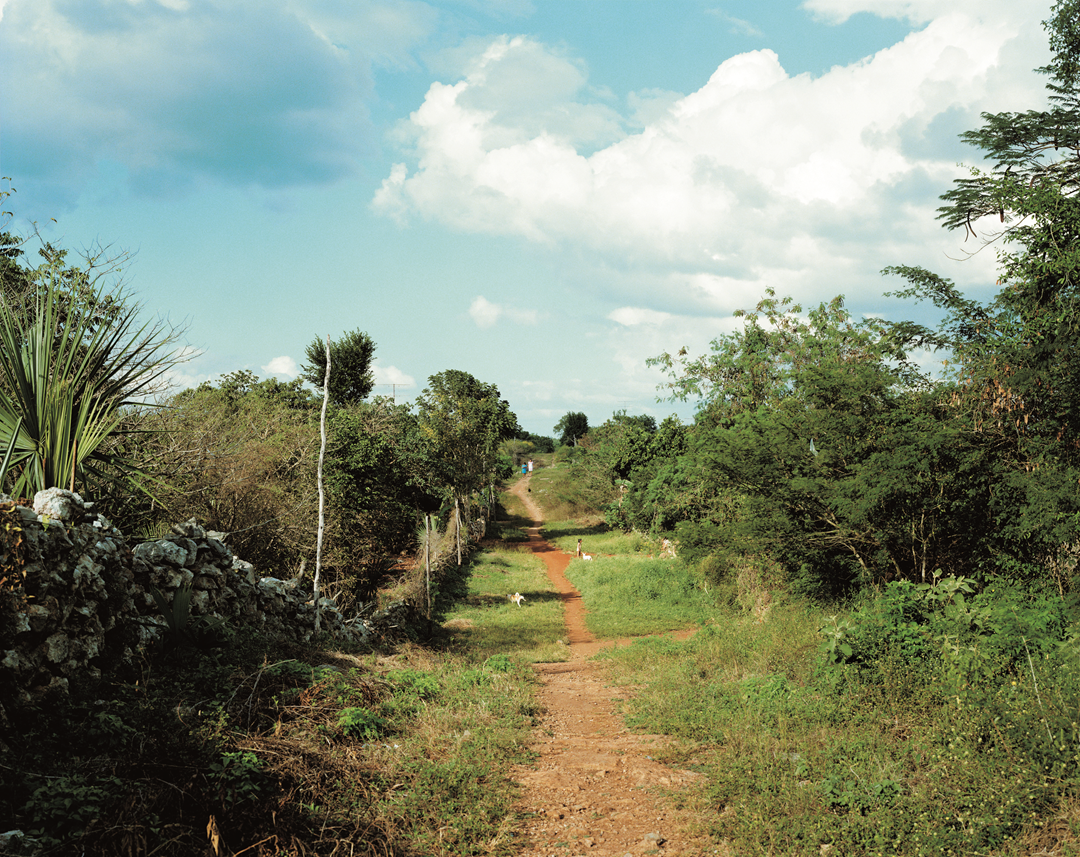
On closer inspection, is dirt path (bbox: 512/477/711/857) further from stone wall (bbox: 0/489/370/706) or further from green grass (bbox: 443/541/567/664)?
stone wall (bbox: 0/489/370/706)

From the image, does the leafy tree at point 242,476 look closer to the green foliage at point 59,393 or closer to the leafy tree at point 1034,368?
the green foliage at point 59,393

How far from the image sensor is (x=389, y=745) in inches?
254

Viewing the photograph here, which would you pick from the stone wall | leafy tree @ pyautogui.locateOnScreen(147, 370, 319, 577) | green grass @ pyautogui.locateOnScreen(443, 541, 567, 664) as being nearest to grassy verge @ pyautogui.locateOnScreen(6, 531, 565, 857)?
the stone wall

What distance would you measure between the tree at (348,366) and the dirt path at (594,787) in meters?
26.7

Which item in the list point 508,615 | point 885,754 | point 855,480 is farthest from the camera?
point 508,615

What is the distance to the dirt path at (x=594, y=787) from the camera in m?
4.88

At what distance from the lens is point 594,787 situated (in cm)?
589

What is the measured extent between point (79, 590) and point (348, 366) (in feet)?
98.5

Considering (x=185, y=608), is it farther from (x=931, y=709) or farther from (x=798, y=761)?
(x=931, y=709)

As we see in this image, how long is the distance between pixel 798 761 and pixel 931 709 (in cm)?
160

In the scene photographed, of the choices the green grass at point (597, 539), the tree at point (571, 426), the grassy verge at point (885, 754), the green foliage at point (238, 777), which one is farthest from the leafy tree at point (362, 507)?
the tree at point (571, 426)

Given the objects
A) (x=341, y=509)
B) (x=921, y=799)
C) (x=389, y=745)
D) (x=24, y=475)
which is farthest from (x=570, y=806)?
(x=341, y=509)

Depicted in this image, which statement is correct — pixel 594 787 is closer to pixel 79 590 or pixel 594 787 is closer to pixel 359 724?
pixel 359 724

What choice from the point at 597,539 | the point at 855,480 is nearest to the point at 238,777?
the point at 855,480
